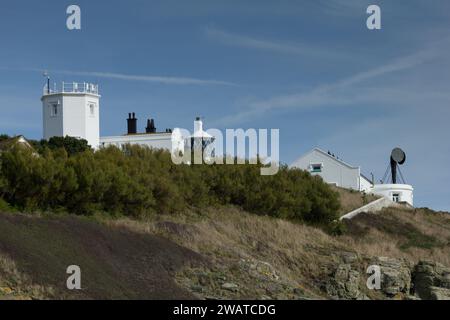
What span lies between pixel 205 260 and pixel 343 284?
5559mm

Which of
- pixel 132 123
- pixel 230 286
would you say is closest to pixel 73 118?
pixel 132 123

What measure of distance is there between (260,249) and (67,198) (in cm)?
728

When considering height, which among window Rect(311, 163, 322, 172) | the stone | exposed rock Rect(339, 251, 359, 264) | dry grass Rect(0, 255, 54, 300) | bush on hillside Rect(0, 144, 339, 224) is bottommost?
the stone

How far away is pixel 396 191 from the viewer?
63125 millimetres

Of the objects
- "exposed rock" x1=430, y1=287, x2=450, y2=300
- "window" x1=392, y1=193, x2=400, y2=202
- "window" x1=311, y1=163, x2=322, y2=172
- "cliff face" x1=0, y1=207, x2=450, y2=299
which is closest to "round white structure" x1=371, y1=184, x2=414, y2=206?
"window" x1=392, y1=193, x2=400, y2=202

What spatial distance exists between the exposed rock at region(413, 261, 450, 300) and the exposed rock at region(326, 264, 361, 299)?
11.1 feet

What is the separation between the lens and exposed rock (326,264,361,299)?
84.8 ft

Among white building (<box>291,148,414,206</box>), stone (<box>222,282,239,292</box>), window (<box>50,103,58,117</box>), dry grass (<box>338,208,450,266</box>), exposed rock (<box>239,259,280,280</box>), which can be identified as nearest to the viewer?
stone (<box>222,282,239,292</box>)

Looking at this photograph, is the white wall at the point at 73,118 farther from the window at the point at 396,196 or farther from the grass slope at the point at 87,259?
the grass slope at the point at 87,259

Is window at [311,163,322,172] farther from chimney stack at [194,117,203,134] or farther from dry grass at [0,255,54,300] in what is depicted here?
dry grass at [0,255,54,300]

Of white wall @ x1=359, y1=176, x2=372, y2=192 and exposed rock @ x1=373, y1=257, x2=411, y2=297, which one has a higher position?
white wall @ x1=359, y1=176, x2=372, y2=192

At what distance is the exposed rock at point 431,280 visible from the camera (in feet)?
93.7
